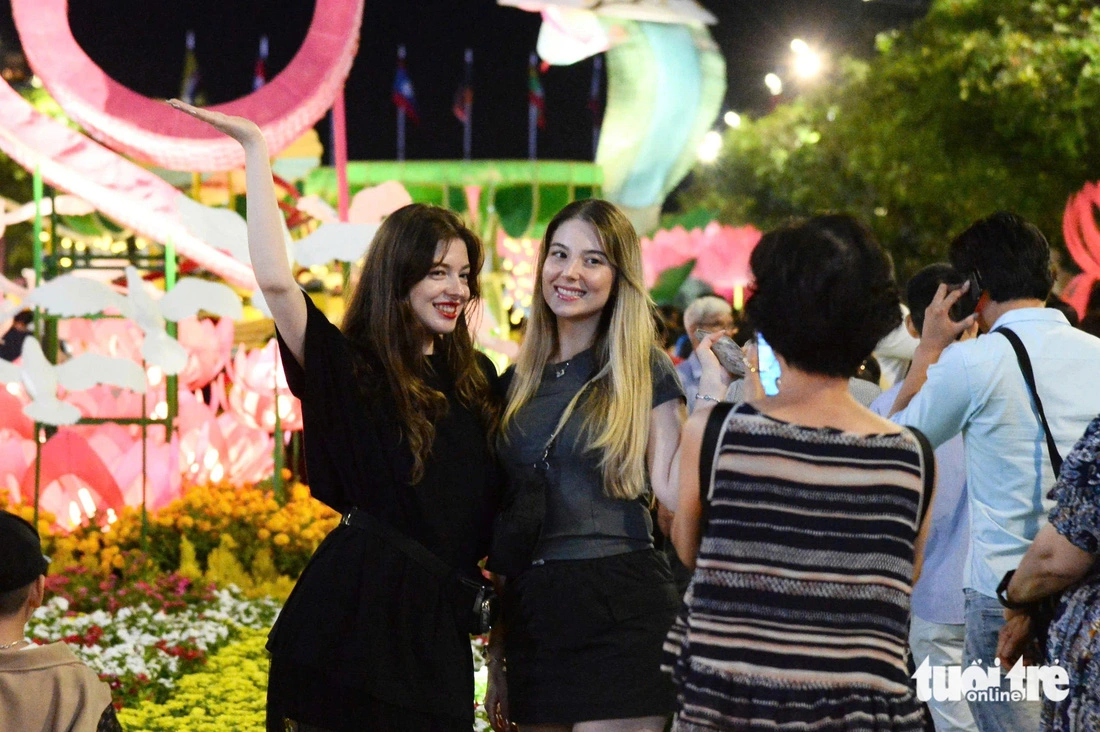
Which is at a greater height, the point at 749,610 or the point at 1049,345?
the point at 1049,345

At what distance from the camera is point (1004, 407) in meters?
3.90

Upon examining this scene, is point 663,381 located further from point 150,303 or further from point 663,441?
point 150,303

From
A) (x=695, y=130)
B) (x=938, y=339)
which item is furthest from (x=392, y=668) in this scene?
(x=695, y=130)

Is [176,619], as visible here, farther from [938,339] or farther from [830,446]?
[830,446]

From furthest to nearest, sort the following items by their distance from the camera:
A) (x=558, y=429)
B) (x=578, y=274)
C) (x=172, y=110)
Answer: (x=172, y=110) → (x=578, y=274) → (x=558, y=429)

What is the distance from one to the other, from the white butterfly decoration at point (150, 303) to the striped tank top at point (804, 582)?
21.6ft

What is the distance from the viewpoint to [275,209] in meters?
3.21

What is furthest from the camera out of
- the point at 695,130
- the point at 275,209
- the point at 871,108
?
the point at 695,130

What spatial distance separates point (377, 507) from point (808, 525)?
1227 mm

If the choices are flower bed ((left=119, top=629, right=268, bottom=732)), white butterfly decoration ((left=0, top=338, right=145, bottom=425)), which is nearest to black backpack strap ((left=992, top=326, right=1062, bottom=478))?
flower bed ((left=119, top=629, right=268, bottom=732))

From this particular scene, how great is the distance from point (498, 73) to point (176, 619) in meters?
51.4

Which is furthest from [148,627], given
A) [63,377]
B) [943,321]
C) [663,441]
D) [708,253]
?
[708,253]

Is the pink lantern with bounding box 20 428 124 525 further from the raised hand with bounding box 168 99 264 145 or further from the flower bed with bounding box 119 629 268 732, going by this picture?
the raised hand with bounding box 168 99 264 145

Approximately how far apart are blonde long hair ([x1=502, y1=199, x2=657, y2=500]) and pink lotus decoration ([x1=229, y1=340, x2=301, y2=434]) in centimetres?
665
